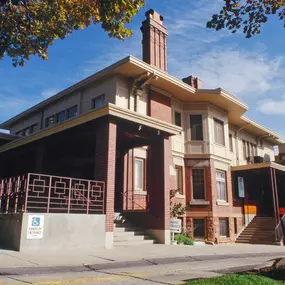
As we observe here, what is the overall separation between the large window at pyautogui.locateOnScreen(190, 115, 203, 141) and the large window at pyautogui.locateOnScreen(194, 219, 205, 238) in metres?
4.69

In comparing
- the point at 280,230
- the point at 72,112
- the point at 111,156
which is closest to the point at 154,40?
the point at 72,112

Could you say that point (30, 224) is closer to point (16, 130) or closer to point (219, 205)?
point (219, 205)

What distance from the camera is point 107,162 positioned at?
1201cm

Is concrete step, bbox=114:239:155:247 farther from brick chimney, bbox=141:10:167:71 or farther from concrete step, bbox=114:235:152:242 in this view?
brick chimney, bbox=141:10:167:71

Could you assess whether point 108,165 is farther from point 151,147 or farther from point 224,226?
point 224,226

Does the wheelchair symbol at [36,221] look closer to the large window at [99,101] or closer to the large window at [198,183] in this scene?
the large window at [99,101]

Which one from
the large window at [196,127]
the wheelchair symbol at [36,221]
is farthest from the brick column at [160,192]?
the large window at [196,127]

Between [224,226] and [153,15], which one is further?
[153,15]

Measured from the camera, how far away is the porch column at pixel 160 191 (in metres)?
13.7

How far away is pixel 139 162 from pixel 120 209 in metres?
2.71

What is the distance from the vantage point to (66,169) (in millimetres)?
18891

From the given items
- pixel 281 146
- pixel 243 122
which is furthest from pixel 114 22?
pixel 281 146

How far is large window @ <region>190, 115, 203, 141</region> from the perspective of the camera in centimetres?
2019

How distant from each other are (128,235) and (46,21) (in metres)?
8.09
